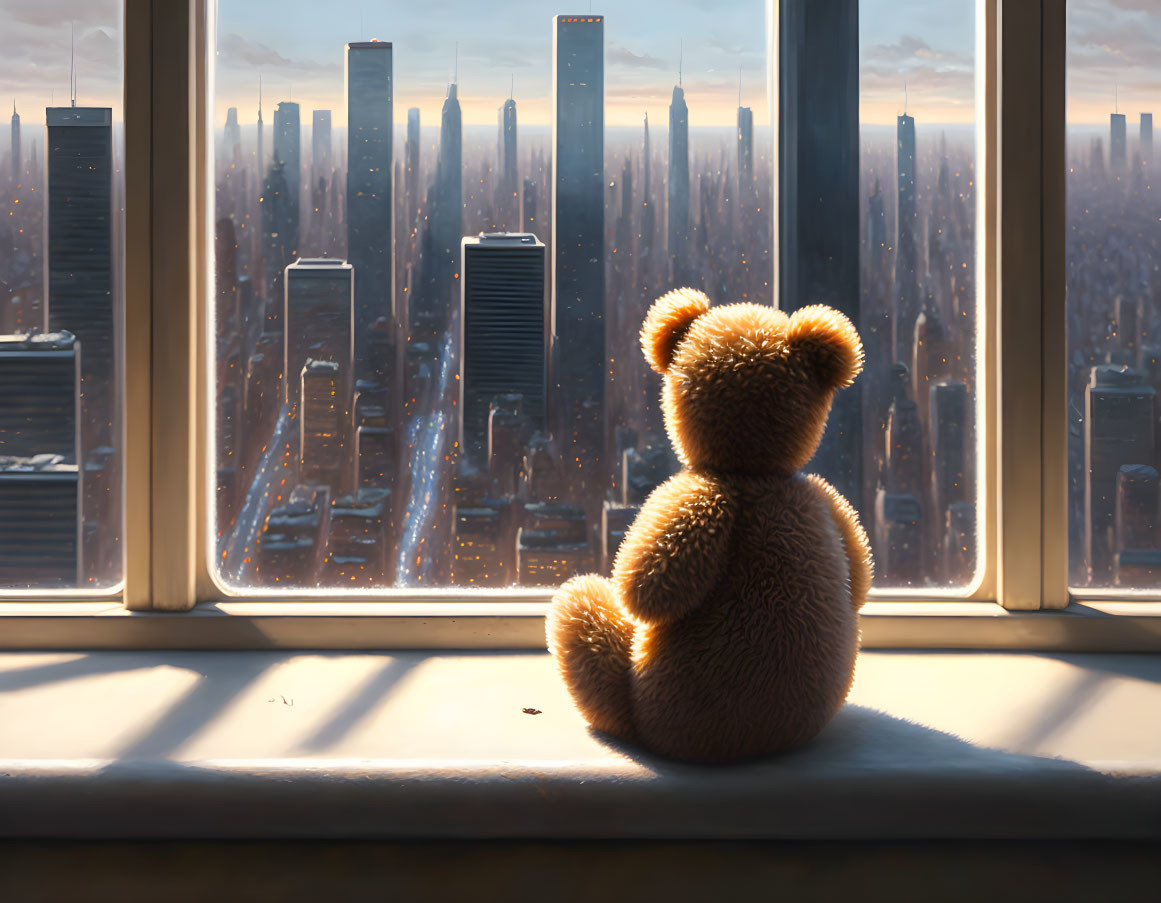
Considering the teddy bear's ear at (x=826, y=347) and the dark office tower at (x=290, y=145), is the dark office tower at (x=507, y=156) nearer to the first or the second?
the dark office tower at (x=290, y=145)

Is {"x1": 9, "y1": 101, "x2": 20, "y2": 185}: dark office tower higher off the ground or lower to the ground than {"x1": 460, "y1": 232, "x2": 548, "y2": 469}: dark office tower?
higher

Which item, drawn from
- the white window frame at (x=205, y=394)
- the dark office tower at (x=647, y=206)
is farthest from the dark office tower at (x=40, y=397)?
the dark office tower at (x=647, y=206)

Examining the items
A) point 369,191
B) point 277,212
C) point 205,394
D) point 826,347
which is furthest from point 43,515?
point 826,347

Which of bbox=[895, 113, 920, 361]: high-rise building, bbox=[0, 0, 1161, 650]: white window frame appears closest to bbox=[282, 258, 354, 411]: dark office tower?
bbox=[0, 0, 1161, 650]: white window frame

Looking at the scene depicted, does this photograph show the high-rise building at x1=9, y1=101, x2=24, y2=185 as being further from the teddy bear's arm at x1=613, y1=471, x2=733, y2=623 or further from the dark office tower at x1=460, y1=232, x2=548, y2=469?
the teddy bear's arm at x1=613, y1=471, x2=733, y2=623

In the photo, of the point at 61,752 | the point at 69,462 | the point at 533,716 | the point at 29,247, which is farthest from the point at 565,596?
the point at 29,247
